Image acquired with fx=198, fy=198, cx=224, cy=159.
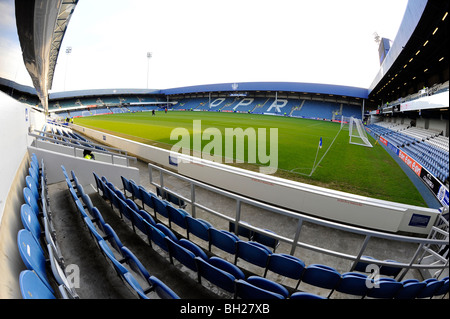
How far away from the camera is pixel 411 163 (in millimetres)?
10086

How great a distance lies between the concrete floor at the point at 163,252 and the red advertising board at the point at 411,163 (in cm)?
583

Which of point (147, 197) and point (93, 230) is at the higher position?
point (93, 230)

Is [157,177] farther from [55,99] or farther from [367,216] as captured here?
[55,99]

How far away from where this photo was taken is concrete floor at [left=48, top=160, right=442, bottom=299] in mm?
2990

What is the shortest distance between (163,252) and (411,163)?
41.1 feet

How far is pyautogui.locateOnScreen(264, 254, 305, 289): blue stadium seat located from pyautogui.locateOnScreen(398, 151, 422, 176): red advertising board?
8978 mm

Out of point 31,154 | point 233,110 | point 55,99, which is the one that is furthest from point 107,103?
point 31,154

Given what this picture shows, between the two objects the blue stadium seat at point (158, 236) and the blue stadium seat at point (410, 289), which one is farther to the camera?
the blue stadium seat at point (158, 236)

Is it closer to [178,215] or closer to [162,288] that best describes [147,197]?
[178,215]

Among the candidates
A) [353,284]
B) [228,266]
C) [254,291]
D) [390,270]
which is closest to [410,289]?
[353,284]

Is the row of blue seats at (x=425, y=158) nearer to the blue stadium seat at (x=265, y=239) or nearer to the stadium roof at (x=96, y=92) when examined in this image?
the blue stadium seat at (x=265, y=239)

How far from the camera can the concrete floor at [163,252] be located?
2990 mm

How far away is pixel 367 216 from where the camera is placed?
204 inches
